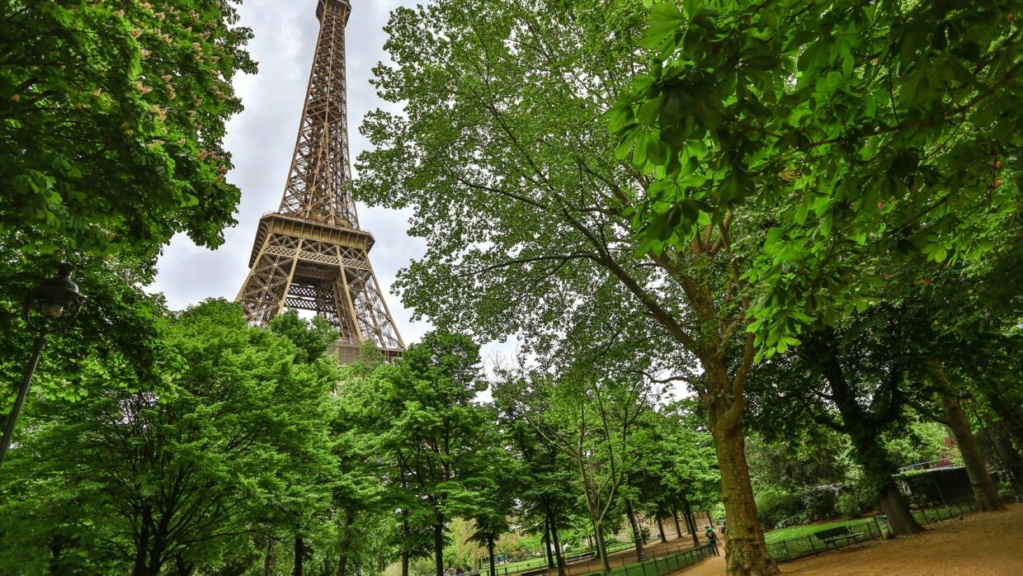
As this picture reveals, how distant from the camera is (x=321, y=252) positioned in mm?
41000

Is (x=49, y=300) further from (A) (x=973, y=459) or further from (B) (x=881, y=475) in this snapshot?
(A) (x=973, y=459)

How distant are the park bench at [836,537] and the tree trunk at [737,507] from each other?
7.46 metres

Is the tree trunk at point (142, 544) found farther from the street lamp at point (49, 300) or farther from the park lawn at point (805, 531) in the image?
the park lawn at point (805, 531)

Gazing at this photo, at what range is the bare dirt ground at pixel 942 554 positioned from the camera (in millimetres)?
8596

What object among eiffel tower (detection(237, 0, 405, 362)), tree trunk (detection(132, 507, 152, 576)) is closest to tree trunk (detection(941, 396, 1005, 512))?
tree trunk (detection(132, 507, 152, 576))

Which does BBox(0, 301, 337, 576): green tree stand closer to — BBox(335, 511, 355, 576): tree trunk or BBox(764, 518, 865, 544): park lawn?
BBox(335, 511, 355, 576): tree trunk

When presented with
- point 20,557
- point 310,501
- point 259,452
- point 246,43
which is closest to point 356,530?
point 310,501

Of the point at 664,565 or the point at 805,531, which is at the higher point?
the point at 664,565

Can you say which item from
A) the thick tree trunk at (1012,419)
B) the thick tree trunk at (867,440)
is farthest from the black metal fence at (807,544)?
the thick tree trunk at (1012,419)

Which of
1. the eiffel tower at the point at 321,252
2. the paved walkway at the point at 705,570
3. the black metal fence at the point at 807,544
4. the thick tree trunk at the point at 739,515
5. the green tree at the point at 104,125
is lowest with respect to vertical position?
the paved walkway at the point at 705,570

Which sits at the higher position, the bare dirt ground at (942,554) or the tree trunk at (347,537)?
the tree trunk at (347,537)

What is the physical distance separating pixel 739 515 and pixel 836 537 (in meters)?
9.33

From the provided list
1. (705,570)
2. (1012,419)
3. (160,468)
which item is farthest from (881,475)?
(160,468)

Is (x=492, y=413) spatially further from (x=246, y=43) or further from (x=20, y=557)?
(x=246, y=43)
